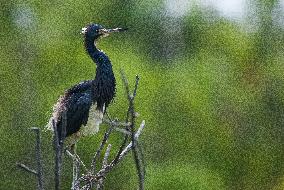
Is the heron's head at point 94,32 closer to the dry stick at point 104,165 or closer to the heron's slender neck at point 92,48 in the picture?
the heron's slender neck at point 92,48

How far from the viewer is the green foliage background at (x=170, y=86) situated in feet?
40.1

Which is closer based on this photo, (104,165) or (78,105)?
(104,165)

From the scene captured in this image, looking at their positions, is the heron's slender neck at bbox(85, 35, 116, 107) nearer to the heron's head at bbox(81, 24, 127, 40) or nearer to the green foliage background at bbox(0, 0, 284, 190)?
the heron's head at bbox(81, 24, 127, 40)

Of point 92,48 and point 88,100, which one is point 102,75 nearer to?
point 92,48

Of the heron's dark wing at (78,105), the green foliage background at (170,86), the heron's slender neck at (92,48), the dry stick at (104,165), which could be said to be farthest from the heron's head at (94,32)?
the green foliage background at (170,86)

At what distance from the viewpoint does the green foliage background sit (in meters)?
12.2

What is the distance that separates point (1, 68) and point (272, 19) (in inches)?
191

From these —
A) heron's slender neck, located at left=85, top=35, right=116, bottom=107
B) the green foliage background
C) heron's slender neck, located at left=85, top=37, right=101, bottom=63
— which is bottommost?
the green foliage background

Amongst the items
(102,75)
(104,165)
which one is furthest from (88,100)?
(104,165)

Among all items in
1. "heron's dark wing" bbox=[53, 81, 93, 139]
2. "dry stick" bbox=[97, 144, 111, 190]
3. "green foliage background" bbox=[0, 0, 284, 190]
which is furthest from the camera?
"green foliage background" bbox=[0, 0, 284, 190]

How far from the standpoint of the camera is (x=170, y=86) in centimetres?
1459

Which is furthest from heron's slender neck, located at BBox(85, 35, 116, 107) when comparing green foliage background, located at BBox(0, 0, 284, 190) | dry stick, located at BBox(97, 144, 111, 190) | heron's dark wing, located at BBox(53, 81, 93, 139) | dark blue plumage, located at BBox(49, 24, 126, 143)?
green foliage background, located at BBox(0, 0, 284, 190)

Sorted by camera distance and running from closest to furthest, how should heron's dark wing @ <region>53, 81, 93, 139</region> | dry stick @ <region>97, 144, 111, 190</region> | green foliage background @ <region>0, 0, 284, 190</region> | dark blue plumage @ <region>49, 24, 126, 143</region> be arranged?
dry stick @ <region>97, 144, 111, 190</region> < dark blue plumage @ <region>49, 24, 126, 143</region> < heron's dark wing @ <region>53, 81, 93, 139</region> < green foliage background @ <region>0, 0, 284, 190</region>

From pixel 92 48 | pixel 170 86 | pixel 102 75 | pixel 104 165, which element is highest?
pixel 104 165
